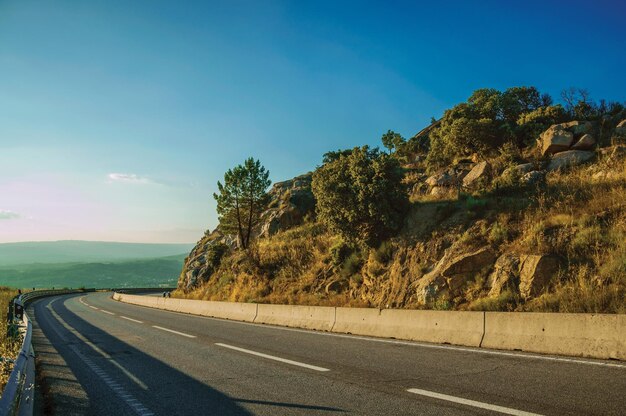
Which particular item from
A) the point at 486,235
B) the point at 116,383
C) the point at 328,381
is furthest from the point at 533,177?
the point at 116,383

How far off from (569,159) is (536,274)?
33.3 ft

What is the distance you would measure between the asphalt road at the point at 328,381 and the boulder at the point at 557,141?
49.4 feet

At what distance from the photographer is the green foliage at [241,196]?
3934 cm

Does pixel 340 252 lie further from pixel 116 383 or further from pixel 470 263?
pixel 116 383

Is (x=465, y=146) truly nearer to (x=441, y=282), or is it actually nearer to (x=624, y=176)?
(x=624, y=176)

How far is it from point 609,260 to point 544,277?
58.9 inches

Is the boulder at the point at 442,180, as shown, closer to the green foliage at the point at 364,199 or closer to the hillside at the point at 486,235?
the hillside at the point at 486,235

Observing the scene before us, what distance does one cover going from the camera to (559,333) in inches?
302

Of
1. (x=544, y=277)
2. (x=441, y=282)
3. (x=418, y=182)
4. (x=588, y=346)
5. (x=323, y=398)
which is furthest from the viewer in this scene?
(x=418, y=182)

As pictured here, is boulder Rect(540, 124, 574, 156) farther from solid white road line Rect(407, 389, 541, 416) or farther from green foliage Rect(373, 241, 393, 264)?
solid white road line Rect(407, 389, 541, 416)

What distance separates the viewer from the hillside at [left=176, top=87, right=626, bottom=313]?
11086mm

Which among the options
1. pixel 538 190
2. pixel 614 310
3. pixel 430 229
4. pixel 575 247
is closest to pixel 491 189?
pixel 538 190

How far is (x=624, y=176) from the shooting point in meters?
14.7

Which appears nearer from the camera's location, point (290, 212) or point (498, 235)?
point (498, 235)
